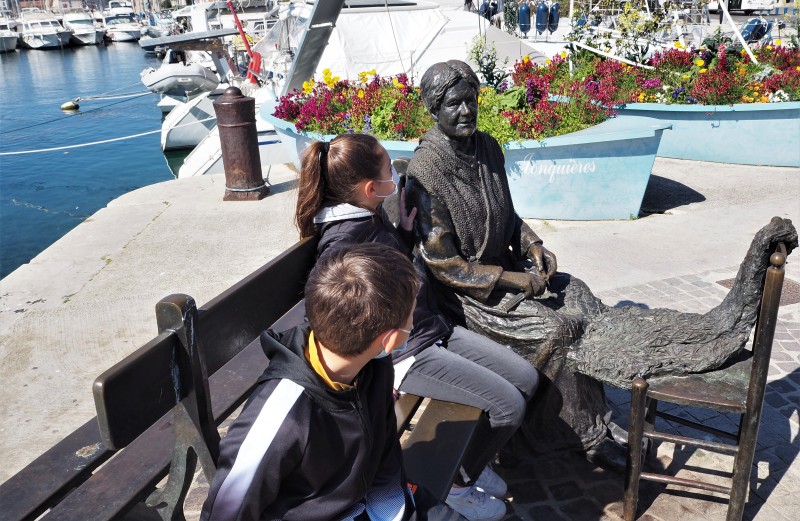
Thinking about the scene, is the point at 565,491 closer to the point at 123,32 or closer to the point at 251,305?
the point at 251,305

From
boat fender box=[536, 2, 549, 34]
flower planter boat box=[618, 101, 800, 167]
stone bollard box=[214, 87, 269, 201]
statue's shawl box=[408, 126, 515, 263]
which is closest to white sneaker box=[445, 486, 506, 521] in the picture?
statue's shawl box=[408, 126, 515, 263]

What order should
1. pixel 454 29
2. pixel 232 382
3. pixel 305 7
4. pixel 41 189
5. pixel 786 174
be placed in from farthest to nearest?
1. pixel 41 189
2. pixel 305 7
3. pixel 454 29
4. pixel 786 174
5. pixel 232 382

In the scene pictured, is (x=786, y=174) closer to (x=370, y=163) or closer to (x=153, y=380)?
(x=370, y=163)

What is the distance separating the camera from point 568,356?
2971 millimetres

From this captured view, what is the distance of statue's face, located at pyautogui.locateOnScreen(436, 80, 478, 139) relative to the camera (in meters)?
2.98

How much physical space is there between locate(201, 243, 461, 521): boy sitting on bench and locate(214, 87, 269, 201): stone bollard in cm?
639

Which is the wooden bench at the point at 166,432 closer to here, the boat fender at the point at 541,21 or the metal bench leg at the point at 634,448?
the metal bench leg at the point at 634,448

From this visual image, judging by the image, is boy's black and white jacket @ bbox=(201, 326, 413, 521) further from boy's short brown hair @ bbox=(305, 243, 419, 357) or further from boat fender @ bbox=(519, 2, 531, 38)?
boat fender @ bbox=(519, 2, 531, 38)

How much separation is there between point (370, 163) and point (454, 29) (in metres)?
9.14

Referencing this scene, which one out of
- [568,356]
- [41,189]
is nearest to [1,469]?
[568,356]

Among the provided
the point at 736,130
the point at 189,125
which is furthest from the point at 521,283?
the point at 189,125

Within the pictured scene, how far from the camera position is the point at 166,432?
2.24 m

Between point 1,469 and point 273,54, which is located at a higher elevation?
point 273,54

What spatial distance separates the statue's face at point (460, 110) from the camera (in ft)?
9.77
